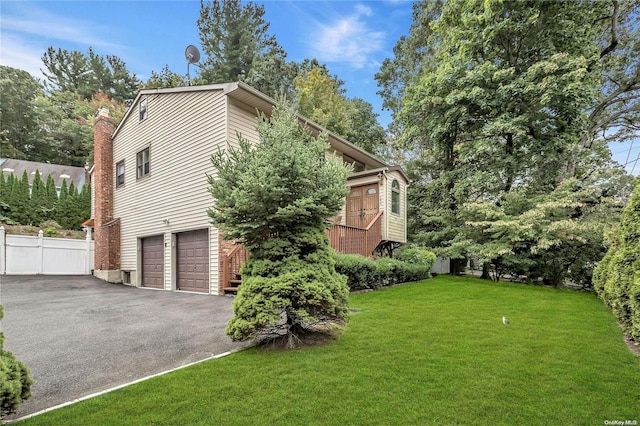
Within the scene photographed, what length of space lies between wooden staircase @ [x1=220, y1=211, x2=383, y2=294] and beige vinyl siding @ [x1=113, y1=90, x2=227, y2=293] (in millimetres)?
455

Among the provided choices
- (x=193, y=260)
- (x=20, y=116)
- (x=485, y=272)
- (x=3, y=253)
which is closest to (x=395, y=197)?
(x=485, y=272)

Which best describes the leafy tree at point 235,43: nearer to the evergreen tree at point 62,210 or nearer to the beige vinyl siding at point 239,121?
the evergreen tree at point 62,210

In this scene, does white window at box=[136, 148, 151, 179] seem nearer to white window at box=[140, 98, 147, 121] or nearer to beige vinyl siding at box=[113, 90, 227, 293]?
beige vinyl siding at box=[113, 90, 227, 293]

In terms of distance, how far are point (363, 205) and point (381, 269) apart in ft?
12.9

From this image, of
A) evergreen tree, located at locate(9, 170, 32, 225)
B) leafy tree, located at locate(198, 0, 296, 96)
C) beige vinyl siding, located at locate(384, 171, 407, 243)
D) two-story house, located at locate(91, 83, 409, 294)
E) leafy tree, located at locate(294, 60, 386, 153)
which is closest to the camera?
two-story house, located at locate(91, 83, 409, 294)

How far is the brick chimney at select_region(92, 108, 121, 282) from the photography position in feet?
46.8

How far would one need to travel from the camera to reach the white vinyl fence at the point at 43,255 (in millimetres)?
13477

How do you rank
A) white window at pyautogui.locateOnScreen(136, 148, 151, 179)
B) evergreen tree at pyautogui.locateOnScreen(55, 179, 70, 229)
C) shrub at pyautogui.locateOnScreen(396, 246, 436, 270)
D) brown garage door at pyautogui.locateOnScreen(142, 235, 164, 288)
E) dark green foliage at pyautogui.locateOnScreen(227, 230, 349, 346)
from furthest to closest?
1. evergreen tree at pyautogui.locateOnScreen(55, 179, 70, 229)
2. white window at pyautogui.locateOnScreen(136, 148, 151, 179)
3. shrub at pyautogui.locateOnScreen(396, 246, 436, 270)
4. brown garage door at pyautogui.locateOnScreen(142, 235, 164, 288)
5. dark green foliage at pyautogui.locateOnScreen(227, 230, 349, 346)

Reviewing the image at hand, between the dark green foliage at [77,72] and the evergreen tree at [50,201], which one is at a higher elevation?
the dark green foliage at [77,72]

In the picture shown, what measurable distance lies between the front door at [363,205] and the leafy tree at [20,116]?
28880mm

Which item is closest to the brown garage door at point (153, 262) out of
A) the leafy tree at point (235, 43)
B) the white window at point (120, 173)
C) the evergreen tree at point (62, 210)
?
the white window at point (120, 173)

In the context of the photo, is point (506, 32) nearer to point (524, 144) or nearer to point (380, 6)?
point (524, 144)

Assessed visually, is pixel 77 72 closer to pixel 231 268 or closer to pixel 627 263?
pixel 231 268

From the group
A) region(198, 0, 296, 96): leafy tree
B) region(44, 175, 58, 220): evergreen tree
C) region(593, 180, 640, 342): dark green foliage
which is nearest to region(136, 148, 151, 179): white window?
region(44, 175, 58, 220): evergreen tree
